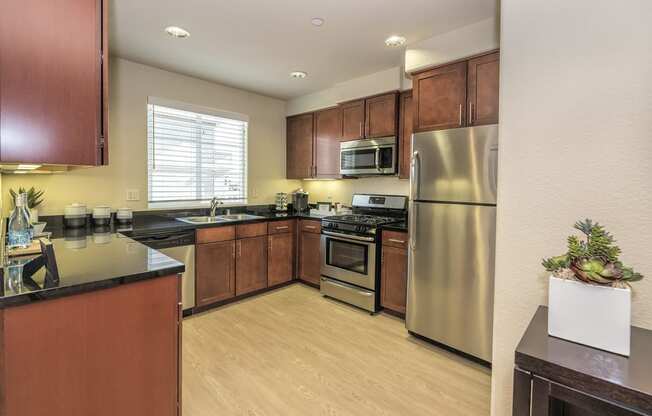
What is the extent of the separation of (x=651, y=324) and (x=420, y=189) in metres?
1.72

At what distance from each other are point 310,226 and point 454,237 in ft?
6.32

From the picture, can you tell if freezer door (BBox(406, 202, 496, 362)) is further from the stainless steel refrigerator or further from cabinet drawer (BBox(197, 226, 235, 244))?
cabinet drawer (BBox(197, 226, 235, 244))

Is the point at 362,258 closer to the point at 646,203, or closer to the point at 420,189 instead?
the point at 420,189

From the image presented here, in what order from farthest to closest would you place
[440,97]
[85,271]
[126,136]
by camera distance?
[126,136]
[440,97]
[85,271]

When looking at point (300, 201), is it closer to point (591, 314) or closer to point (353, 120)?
point (353, 120)

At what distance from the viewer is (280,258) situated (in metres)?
3.90

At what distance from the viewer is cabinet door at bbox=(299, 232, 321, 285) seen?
12.7 ft

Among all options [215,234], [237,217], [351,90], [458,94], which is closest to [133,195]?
[215,234]

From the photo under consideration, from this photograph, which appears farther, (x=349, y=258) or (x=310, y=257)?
(x=310, y=257)

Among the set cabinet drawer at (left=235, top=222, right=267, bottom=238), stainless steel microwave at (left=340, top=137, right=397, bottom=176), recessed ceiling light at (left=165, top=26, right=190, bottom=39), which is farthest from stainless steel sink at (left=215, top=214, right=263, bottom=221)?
recessed ceiling light at (left=165, top=26, right=190, bottom=39)

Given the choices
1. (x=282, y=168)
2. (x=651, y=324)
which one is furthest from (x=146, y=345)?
(x=282, y=168)

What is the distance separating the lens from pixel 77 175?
2.92m

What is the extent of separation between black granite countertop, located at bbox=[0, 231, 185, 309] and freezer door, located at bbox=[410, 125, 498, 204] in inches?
76.0

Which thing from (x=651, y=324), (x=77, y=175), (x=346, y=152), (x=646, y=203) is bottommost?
(x=651, y=324)
